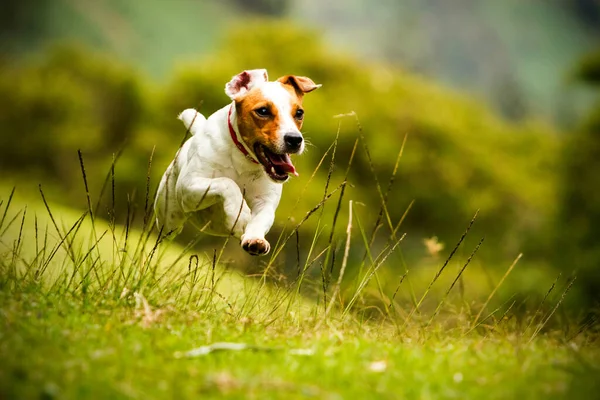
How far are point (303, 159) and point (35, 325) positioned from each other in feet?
85.7

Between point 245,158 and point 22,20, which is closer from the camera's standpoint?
point 245,158

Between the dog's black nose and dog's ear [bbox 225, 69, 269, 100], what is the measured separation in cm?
65

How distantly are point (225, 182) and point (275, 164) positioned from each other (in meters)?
0.41

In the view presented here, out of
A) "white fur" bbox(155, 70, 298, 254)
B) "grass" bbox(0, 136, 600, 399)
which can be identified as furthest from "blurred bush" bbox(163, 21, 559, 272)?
"grass" bbox(0, 136, 600, 399)

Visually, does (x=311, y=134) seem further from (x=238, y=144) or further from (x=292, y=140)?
(x=292, y=140)

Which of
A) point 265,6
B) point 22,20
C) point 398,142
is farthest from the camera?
point 265,6

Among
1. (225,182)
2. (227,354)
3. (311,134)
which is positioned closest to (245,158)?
(225,182)

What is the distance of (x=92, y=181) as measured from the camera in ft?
97.2

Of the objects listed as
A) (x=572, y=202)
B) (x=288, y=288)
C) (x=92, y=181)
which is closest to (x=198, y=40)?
(x=92, y=181)

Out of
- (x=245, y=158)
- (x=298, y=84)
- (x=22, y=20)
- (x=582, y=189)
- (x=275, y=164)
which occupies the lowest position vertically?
(x=22, y=20)

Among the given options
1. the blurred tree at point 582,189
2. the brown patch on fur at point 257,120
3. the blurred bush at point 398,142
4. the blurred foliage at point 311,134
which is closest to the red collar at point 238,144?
the brown patch on fur at point 257,120

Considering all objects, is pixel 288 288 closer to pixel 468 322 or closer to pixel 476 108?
pixel 468 322

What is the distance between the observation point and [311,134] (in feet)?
95.5

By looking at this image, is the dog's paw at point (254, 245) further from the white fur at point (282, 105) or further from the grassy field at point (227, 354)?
the white fur at point (282, 105)
